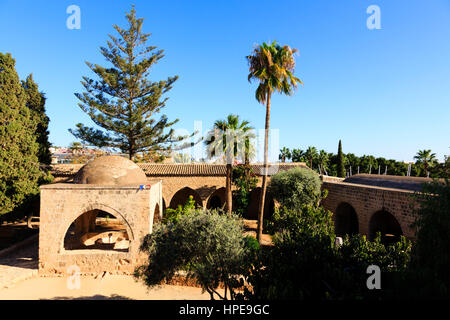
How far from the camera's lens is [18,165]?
45.6 feet

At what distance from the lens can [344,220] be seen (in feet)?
51.1

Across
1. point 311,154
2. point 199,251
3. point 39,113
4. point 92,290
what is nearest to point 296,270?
point 199,251

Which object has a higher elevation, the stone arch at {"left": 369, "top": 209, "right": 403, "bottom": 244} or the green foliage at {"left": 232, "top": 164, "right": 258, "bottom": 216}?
the green foliage at {"left": 232, "top": 164, "right": 258, "bottom": 216}

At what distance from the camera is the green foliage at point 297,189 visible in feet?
48.9

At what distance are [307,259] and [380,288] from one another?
1.48 m

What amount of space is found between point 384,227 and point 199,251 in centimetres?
1478

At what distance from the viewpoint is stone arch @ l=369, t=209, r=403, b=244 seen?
12469mm

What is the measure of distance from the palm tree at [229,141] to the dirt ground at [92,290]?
7567mm

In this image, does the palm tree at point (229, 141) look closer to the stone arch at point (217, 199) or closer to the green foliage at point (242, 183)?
the green foliage at point (242, 183)

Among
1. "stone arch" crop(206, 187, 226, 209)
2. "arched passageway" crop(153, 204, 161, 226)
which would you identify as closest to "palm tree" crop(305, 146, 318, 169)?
"stone arch" crop(206, 187, 226, 209)

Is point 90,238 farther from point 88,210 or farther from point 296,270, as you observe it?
point 296,270

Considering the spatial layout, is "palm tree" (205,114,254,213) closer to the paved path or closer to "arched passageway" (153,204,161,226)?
"arched passageway" (153,204,161,226)

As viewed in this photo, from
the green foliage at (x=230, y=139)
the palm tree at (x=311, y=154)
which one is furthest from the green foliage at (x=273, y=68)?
the palm tree at (x=311, y=154)

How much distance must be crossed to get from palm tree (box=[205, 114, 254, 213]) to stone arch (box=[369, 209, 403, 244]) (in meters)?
8.03
